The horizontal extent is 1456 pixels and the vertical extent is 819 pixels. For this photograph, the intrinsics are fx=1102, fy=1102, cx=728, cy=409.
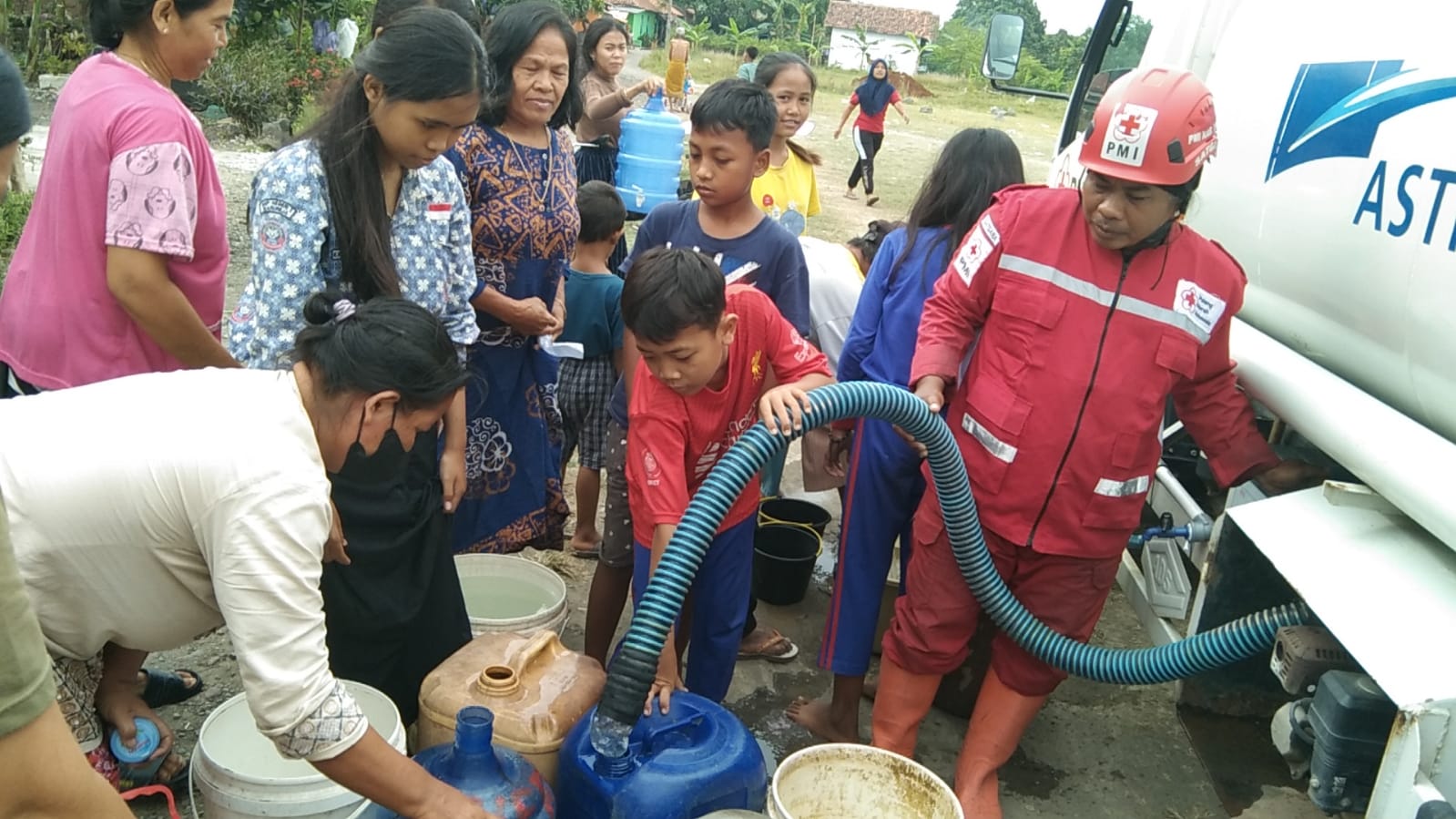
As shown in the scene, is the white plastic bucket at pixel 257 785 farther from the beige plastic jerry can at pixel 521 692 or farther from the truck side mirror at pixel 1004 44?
the truck side mirror at pixel 1004 44

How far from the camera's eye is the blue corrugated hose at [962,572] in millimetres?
2031

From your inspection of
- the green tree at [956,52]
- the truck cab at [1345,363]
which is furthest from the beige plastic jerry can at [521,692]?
the green tree at [956,52]

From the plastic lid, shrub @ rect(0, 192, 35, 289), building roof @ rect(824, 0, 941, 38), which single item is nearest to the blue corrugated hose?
the plastic lid

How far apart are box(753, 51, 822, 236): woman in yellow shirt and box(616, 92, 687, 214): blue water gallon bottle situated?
256cm

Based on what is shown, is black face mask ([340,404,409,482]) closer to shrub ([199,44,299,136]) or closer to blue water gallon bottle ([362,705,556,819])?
blue water gallon bottle ([362,705,556,819])

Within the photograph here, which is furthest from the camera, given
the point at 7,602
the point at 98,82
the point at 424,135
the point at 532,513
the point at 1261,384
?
the point at 532,513

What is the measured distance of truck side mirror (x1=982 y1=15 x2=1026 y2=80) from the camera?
4.68m

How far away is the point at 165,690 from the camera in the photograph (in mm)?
2996

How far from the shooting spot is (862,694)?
3523mm

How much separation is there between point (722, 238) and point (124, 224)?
153 centimetres

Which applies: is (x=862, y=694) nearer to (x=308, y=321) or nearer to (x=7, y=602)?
(x=308, y=321)

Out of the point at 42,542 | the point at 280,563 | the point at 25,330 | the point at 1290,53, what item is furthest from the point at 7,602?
the point at 1290,53

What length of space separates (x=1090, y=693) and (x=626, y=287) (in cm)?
224

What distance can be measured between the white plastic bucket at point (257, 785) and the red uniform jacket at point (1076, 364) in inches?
60.7
